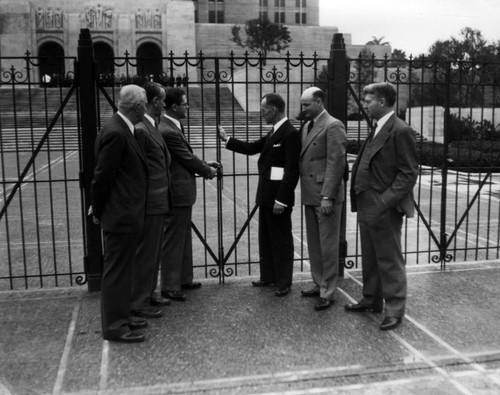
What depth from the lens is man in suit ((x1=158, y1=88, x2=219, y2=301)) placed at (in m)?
5.50

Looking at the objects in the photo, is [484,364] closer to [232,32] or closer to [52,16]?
[52,16]

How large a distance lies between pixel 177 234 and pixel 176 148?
2.73 feet

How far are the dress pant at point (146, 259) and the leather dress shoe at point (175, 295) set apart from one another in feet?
1.74

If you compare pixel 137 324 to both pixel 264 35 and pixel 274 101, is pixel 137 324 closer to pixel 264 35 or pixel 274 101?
pixel 274 101

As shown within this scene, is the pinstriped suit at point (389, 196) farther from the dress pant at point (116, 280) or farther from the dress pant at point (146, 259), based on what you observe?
the dress pant at point (116, 280)

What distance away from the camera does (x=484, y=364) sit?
4176mm

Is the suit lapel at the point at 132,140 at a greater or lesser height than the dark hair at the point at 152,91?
lesser

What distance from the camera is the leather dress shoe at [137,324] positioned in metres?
4.87

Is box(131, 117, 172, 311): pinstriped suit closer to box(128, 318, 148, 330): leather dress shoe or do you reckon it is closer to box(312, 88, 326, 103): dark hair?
box(128, 318, 148, 330): leather dress shoe

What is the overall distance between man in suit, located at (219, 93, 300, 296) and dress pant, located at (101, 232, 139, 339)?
1.50 metres

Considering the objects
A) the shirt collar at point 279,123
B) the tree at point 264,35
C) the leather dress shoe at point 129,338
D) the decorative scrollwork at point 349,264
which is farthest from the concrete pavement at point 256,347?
the tree at point 264,35

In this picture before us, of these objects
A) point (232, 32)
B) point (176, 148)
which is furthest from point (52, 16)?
point (176, 148)

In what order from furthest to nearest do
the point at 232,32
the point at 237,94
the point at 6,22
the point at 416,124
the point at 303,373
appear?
the point at 232,32, the point at 6,22, the point at 237,94, the point at 416,124, the point at 303,373

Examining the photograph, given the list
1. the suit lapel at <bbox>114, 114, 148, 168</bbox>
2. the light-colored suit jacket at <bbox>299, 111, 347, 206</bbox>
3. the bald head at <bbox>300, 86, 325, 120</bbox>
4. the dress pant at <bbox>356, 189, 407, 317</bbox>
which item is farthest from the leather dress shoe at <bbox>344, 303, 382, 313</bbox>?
the suit lapel at <bbox>114, 114, 148, 168</bbox>
